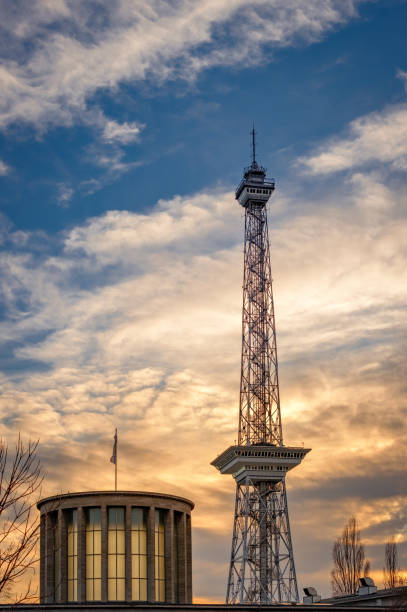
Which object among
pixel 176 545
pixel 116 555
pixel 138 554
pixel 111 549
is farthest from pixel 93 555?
pixel 176 545

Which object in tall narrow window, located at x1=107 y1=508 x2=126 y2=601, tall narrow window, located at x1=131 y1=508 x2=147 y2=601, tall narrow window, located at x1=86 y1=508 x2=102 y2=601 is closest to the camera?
tall narrow window, located at x1=107 y1=508 x2=126 y2=601

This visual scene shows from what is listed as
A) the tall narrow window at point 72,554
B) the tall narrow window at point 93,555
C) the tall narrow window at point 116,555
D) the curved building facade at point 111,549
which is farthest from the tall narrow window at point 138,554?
the tall narrow window at point 72,554

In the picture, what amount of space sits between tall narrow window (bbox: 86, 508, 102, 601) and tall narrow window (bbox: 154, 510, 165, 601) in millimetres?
5521

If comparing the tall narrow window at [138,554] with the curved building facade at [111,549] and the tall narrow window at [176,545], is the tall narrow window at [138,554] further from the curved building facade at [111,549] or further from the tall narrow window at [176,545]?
the tall narrow window at [176,545]

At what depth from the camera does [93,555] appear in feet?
279

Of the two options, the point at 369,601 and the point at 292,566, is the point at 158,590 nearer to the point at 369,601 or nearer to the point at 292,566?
Answer: the point at 369,601

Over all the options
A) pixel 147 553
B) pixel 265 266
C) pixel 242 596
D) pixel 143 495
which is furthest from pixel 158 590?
pixel 265 266

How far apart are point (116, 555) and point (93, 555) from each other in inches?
85.8

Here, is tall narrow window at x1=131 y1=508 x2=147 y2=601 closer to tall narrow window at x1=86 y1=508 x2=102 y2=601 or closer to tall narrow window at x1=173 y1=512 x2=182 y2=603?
tall narrow window at x1=86 y1=508 x2=102 y2=601

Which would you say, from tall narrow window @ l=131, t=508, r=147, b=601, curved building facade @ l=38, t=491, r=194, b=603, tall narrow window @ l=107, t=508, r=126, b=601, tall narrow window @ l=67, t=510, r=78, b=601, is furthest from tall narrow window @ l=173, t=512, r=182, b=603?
tall narrow window @ l=67, t=510, r=78, b=601

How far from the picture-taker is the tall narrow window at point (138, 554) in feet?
279

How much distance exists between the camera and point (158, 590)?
86.4 m

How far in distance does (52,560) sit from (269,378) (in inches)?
2346

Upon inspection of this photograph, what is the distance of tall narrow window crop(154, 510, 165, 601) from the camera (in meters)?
86.5
